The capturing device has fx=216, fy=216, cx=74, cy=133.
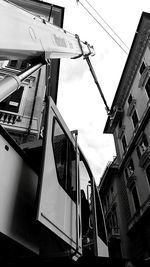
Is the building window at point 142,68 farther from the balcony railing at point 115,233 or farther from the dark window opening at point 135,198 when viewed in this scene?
the balcony railing at point 115,233

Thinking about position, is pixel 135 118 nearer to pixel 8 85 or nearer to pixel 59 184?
pixel 59 184

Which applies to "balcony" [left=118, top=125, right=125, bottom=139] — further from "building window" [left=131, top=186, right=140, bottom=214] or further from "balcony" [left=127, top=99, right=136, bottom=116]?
"building window" [left=131, top=186, right=140, bottom=214]

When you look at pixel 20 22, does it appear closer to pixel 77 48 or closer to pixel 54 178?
pixel 54 178

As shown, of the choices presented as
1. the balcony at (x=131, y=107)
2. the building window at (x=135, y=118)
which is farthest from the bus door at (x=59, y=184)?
the balcony at (x=131, y=107)

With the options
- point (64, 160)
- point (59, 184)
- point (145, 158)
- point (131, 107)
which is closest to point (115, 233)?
point (145, 158)

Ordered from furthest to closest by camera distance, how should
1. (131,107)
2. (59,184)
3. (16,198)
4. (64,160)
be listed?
(131,107), (64,160), (59,184), (16,198)

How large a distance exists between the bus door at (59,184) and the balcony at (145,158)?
16.1m

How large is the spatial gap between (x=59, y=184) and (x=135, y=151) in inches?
774

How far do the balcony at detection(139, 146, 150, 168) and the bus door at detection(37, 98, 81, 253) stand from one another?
52.7 ft

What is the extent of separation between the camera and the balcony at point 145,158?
18.2 meters

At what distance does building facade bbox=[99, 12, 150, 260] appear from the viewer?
18594 millimetres

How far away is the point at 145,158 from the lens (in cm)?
1867

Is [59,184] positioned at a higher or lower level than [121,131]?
lower

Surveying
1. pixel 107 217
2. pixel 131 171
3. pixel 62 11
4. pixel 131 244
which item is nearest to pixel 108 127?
pixel 131 171
